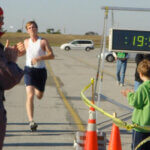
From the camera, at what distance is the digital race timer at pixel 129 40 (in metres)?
7.76

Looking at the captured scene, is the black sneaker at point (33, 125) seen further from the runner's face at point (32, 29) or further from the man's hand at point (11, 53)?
the man's hand at point (11, 53)

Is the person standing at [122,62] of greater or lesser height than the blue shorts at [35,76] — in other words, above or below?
below

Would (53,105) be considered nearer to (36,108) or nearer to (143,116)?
(36,108)

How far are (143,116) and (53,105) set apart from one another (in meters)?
6.04

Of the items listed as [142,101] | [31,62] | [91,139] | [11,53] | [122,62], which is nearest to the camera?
[11,53]

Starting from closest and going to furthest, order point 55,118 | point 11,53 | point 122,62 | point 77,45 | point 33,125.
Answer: point 11,53 < point 33,125 < point 55,118 < point 122,62 < point 77,45

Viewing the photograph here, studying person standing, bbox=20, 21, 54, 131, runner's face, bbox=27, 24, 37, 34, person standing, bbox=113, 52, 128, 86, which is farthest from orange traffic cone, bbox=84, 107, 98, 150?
person standing, bbox=113, 52, 128, 86

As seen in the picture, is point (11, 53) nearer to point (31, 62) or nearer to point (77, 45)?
point (31, 62)

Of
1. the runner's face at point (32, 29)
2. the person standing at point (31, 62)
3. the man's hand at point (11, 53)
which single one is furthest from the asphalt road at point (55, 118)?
the man's hand at point (11, 53)

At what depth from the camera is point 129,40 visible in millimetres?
7836

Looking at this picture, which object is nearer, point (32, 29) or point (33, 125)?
point (33, 125)

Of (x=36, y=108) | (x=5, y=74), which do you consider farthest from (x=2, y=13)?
(x=36, y=108)

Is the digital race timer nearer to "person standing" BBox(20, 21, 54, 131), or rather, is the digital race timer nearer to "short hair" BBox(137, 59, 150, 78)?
"person standing" BBox(20, 21, 54, 131)

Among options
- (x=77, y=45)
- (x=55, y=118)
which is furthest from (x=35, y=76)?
(x=77, y=45)
